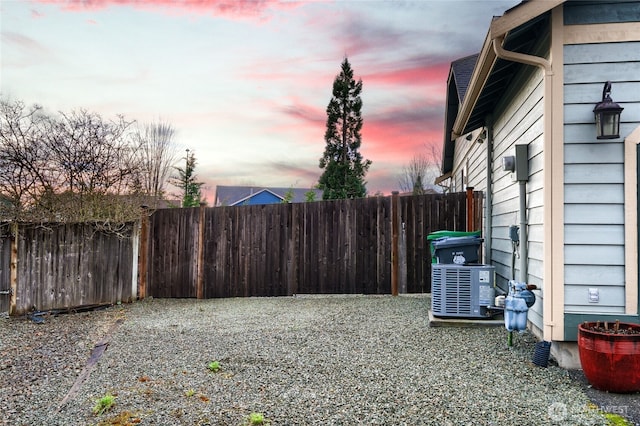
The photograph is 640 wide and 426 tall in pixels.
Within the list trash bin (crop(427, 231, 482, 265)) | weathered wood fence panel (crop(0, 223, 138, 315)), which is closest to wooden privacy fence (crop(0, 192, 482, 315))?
weathered wood fence panel (crop(0, 223, 138, 315))

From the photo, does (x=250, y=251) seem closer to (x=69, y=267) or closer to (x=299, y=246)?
(x=299, y=246)

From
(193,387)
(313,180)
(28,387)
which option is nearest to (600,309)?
(193,387)

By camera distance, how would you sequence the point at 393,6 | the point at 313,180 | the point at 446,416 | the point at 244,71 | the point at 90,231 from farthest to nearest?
the point at 313,180 → the point at 244,71 → the point at 393,6 → the point at 90,231 → the point at 446,416

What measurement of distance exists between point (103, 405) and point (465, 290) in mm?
3783

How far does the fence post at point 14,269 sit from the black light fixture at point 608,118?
22.9 feet

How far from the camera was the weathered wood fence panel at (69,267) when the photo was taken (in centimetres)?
602

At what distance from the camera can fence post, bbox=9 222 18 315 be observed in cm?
588

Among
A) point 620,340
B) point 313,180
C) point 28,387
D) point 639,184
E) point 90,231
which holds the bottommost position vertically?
point 28,387

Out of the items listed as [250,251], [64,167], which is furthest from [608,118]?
[64,167]

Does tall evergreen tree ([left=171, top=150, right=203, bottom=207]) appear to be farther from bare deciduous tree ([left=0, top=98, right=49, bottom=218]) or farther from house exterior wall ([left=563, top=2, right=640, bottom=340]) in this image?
house exterior wall ([left=563, top=2, right=640, bottom=340])

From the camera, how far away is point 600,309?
351 cm

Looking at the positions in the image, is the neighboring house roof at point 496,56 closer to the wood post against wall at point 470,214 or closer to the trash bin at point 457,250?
the wood post against wall at point 470,214

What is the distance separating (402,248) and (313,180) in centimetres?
1556

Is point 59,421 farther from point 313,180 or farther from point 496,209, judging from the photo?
point 313,180
